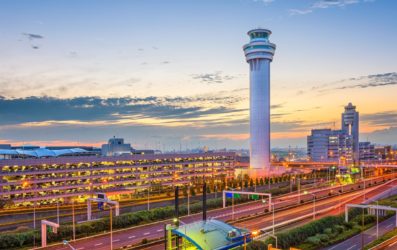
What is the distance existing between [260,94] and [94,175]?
2705 inches

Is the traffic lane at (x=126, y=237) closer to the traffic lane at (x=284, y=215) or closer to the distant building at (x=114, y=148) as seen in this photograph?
the traffic lane at (x=284, y=215)

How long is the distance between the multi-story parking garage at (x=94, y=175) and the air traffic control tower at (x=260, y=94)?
55.6 ft

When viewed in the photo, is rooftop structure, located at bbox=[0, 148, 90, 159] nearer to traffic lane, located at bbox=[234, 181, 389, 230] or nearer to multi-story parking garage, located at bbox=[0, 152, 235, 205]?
multi-story parking garage, located at bbox=[0, 152, 235, 205]

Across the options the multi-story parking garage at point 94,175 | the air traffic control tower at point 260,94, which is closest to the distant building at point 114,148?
the multi-story parking garage at point 94,175

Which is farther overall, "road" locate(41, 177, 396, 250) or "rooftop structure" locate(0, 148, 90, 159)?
"rooftop structure" locate(0, 148, 90, 159)

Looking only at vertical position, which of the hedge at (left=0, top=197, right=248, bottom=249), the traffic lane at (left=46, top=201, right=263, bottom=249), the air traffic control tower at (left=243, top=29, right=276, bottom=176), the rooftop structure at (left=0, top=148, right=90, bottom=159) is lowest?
the traffic lane at (left=46, top=201, right=263, bottom=249)

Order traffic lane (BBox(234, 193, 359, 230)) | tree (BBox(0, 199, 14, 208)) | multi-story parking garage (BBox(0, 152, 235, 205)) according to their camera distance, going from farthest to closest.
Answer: multi-story parking garage (BBox(0, 152, 235, 205))
tree (BBox(0, 199, 14, 208))
traffic lane (BBox(234, 193, 359, 230))

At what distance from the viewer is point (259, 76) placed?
139 metres

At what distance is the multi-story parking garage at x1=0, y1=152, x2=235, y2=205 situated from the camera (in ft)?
299

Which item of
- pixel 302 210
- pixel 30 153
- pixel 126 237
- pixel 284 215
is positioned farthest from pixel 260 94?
pixel 126 237

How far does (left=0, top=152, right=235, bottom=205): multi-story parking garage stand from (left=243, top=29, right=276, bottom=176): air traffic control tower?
1695 centimetres

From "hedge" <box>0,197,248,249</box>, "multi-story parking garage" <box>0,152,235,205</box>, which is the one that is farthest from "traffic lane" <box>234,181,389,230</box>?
"multi-story parking garage" <box>0,152,235,205</box>

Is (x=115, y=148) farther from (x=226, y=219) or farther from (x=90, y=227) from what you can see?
(x=90, y=227)

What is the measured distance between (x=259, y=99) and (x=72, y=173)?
7353cm
